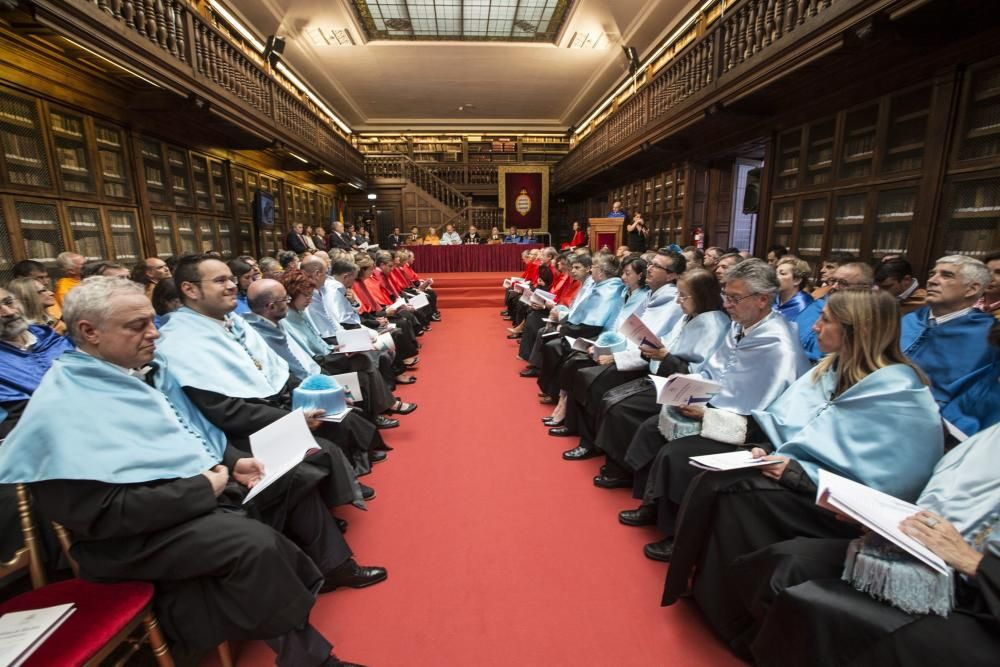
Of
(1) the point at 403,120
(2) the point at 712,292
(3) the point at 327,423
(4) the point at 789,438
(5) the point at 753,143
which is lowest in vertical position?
(3) the point at 327,423

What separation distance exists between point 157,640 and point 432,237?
40.5 ft

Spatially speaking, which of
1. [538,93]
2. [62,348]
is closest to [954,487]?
[62,348]

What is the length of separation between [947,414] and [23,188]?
7013 millimetres

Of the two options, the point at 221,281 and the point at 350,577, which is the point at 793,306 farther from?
the point at 221,281

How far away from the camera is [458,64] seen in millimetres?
10609

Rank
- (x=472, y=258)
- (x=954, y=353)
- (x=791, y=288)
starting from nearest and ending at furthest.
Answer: (x=954, y=353) → (x=791, y=288) → (x=472, y=258)

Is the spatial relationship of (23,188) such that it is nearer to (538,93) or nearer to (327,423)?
(327,423)

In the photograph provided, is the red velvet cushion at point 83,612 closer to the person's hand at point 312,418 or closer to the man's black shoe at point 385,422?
the person's hand at point 312,418

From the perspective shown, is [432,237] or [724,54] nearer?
[724,54]

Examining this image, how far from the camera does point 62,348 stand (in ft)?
8.36

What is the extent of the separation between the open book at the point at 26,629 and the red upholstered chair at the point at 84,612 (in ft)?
0.11

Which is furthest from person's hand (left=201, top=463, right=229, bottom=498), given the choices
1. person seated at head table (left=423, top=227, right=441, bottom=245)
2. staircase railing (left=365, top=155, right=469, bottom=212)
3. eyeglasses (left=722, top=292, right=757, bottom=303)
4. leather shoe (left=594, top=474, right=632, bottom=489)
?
staircase railing (left=365, top=155, right=469, bottom=212)

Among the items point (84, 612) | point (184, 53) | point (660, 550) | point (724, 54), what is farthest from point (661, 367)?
point (184, 53)

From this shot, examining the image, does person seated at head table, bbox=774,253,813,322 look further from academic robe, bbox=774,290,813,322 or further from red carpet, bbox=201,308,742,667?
red carpet, bbox=201,308,742,667
